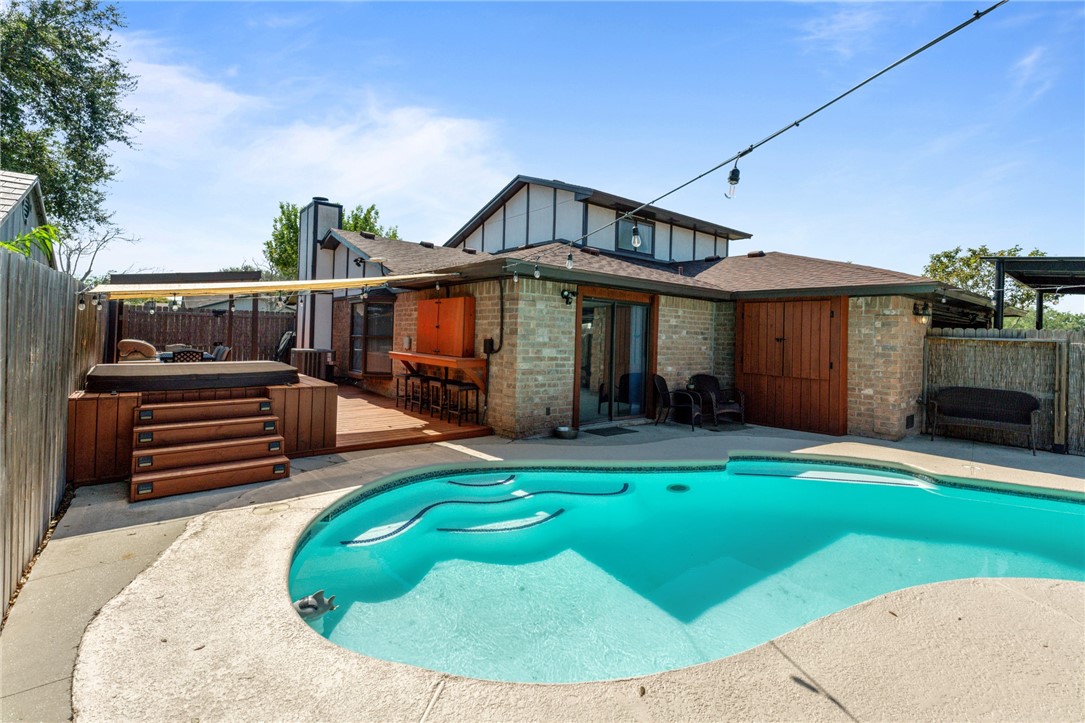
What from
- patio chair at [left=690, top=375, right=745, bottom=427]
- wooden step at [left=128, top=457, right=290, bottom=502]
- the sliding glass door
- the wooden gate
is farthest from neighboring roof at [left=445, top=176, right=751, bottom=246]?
wooden step at [left=128, top=457, right=290, bottom=502]

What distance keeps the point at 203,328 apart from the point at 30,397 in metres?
15.4

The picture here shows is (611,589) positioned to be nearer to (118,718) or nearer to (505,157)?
(118,718)

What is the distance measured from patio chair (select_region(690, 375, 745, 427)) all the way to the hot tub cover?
719cm

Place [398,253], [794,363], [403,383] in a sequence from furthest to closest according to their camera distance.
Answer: [398,253] < [403,383] < [794,363]

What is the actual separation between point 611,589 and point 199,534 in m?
3.19

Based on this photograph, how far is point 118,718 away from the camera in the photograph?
2031 mm

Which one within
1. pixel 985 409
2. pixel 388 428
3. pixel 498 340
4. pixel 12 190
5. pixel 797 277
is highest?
pixel 12 190

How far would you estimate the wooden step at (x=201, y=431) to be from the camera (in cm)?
500

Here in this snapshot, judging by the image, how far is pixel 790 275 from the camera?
10.6 meters

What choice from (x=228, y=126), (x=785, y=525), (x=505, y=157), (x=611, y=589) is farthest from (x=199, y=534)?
(x=505, y=157)

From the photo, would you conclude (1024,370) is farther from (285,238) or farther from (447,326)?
(285,238)

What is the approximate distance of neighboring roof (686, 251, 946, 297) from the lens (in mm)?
8234

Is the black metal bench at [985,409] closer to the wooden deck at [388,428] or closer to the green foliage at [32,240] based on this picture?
the wooden deck at [388,428]

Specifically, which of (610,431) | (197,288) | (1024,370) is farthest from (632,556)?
(1024,370)
